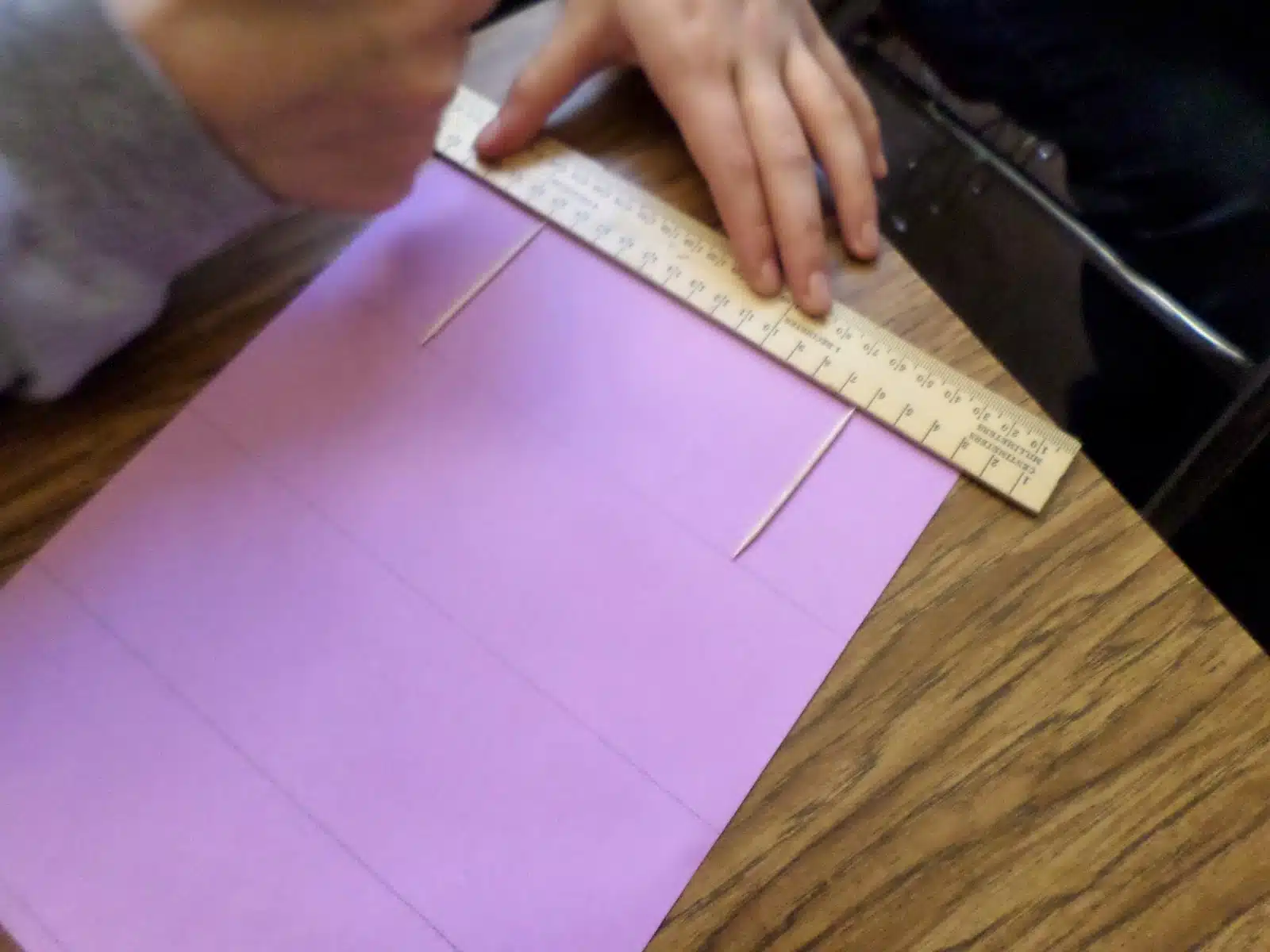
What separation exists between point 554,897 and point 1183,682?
254 millimetres

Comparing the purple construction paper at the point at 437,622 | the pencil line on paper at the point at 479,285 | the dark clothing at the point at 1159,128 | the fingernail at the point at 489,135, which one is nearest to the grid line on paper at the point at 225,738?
the purple construction paper at the point at 437,622

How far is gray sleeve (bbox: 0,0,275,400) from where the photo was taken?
0.36m

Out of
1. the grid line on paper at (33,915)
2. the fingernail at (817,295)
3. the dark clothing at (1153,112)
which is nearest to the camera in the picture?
the grid line on paper at (33,915)

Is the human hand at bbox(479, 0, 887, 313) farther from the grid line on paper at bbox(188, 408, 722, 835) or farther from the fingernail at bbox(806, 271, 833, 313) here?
the grid line on paper at bbox(188, 408, 722, 835)

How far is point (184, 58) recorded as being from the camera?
0.37 metres

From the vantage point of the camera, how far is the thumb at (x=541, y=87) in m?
0.49

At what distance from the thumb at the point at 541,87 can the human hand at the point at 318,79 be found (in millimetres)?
51

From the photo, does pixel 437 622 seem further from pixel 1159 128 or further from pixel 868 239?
pixel 1159 128

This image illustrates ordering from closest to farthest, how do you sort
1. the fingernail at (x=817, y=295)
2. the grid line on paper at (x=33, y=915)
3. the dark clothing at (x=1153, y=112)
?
the grid line on paper at (x=33, y=915), the fingernail at (x=817, y=295), the dark clothing at (x=1153, y=112)

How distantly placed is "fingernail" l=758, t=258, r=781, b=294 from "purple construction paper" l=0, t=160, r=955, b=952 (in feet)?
0.11

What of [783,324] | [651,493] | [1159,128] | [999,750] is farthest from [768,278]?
[1159,128]

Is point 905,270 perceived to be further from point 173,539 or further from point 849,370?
point 173,539

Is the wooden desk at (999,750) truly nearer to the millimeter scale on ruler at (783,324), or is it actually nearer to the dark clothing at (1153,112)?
the millimeter scale on ruler at (783,324)

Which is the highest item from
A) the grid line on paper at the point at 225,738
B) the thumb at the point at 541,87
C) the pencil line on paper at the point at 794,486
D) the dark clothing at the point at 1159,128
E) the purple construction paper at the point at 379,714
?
the dark clothing at the point at 1159,128
